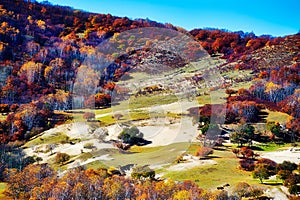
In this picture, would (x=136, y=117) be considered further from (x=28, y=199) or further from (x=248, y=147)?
(x=28, y=199)

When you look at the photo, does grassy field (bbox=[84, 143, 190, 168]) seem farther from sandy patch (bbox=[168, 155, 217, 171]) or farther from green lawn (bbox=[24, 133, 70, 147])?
green lawn (bbox=[24, 133, 70, 147])

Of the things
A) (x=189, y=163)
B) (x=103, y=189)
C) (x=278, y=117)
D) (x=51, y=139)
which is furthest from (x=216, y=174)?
(x=51, y=139)

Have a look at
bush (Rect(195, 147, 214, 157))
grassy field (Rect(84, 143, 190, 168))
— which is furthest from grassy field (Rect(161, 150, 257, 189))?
grassy field (Rect(84, 143, 190, 168))

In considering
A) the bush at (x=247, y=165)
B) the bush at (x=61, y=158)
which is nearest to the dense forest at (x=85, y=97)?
the bush at (x=61, y=158)

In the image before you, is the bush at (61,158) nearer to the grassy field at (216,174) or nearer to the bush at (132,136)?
the bush at (132,136)

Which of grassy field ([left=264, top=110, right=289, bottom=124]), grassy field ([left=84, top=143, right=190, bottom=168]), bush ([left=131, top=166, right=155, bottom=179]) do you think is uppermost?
grassy field ([left=264, top=110, right=289, bottom=124])

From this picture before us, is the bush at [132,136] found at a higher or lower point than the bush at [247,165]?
higher

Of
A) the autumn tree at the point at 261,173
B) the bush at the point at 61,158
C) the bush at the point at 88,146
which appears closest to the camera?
the autumn tree at the point at 261,173

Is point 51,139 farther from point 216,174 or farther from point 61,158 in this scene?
point 216,174
